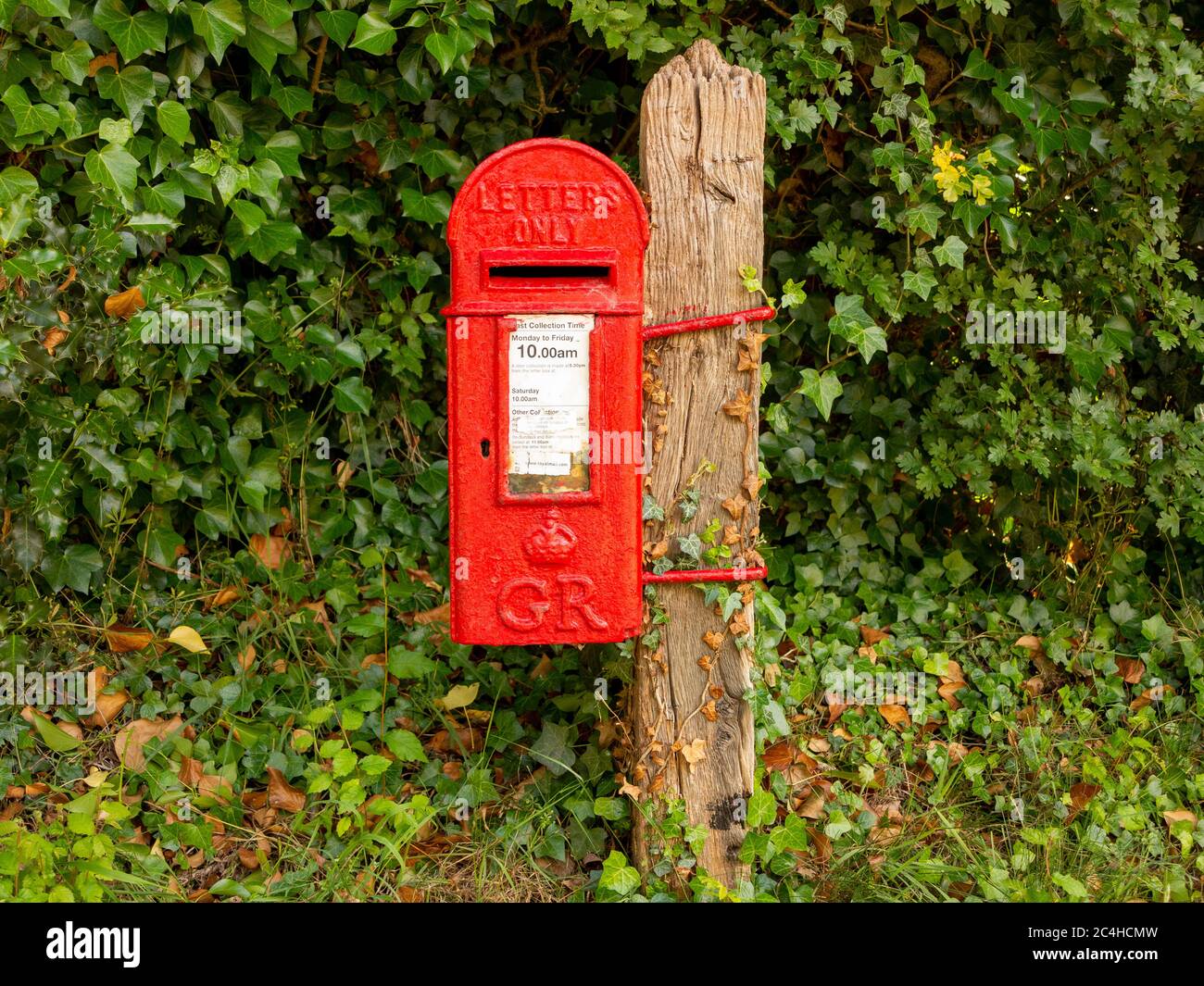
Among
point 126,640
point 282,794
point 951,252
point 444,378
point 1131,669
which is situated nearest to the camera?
point 282,794

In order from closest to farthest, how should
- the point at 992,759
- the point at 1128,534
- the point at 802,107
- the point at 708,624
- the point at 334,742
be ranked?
the point at 708,624 < the point at 334,742 < the point at 992,759 < the point at 802,107 < the point at 1128,534

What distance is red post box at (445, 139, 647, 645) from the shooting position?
2670 millimetres

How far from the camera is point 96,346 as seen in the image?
132 inches

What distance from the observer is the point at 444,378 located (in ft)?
13.4

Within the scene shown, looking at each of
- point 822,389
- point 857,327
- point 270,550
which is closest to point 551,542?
point 822,389

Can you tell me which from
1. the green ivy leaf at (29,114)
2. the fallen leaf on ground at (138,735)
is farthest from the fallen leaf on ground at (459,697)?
the green ivy leaf at (29,114)

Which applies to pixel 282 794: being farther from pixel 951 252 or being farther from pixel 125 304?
pixel 951 252

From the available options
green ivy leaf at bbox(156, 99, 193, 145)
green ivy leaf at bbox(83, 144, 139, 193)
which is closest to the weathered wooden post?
green ivy leaf at bbox(156, 99, 193, 145)

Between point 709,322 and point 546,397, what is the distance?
47cm

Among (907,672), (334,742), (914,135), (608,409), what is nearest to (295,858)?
(334,742)

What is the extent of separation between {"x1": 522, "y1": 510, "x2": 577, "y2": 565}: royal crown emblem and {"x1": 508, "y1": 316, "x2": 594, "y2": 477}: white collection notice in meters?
0.12

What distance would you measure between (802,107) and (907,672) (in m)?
1.89

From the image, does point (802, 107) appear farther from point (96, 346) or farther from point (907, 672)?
point (96, 346)

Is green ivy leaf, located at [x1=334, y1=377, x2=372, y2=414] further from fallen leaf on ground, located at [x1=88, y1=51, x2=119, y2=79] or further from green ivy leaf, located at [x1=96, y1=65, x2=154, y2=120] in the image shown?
fallen leaf on ground, located at [x1=88, y1=51, x2=119, y2=79]
